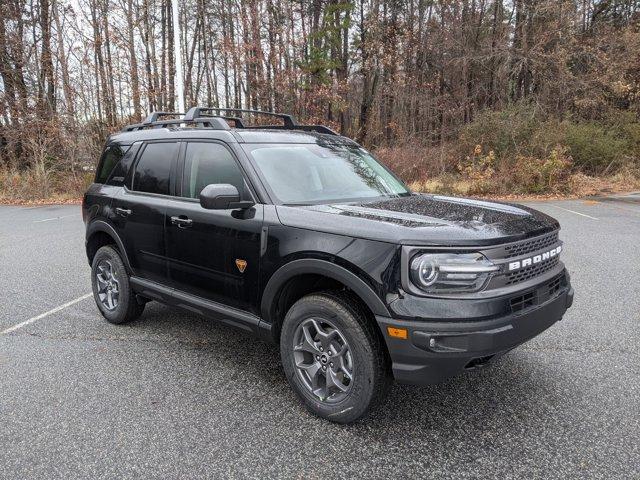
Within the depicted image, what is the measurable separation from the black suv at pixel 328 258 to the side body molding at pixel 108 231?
0.02 meters

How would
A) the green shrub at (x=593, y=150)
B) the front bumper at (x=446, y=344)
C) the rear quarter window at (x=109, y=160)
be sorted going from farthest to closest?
the green shrub at (x=593, y=150) < the rear quarter window at (x=109, y=160) < the front bumper at (x=446, y=344)

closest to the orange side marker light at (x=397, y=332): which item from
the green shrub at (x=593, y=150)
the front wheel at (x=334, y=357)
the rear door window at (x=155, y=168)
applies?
the front wheel at (x=334, y=357)

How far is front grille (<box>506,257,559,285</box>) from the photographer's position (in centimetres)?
267

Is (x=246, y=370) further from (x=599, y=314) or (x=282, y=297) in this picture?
(x=599, y=314)

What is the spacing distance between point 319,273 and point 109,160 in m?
3.08

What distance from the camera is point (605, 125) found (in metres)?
19.8

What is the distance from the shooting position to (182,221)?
3.69m

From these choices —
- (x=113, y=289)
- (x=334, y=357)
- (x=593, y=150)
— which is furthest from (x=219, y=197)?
(x=593, y=150)

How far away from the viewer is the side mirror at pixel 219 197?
3.05 m

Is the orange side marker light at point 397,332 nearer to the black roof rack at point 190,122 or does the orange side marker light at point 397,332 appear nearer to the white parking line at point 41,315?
the black roof rack at point 190,122

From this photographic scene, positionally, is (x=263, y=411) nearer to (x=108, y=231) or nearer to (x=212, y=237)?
(x=212, y=237)

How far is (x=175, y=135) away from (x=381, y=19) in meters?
24.6

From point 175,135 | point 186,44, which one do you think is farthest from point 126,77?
point 175,135

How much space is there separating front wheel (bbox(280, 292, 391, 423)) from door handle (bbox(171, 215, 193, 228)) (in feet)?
3.85
